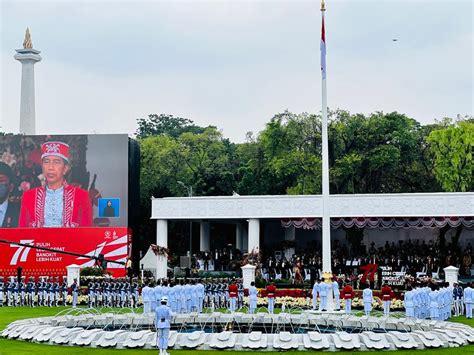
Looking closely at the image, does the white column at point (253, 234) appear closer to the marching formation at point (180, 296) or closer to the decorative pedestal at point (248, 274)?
the decorative pedestal at point (248, 274)

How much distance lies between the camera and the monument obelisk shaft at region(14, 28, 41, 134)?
6962cm

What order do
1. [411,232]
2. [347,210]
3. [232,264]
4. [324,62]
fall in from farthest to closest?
[411,232], [232,264], [347,210], [324,62]

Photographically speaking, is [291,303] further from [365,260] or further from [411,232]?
[411,232]

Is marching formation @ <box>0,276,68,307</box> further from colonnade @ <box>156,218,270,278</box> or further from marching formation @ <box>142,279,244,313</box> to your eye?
colonnade @ <box>156,218,270,278</box>

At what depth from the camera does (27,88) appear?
231ft

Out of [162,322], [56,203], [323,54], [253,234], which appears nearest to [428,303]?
[323,54]

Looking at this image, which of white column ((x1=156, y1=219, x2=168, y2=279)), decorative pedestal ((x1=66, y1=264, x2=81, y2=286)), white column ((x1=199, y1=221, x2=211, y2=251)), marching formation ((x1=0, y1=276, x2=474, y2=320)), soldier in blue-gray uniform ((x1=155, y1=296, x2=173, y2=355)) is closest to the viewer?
soldier in blue-gray uniform ((x1=155, y1=296, x2=173, y2=355))

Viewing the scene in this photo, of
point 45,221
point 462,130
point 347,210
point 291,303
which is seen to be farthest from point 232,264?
point 462,130

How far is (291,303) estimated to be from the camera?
1378 inches

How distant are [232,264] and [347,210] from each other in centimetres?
746

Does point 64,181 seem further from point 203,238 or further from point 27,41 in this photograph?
point 27,41

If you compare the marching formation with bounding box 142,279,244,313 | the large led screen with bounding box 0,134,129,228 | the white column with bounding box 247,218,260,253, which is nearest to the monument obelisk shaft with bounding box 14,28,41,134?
the large led screen with bounding box 0,134,129,228

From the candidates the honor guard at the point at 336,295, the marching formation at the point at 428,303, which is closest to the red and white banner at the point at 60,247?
the honor guard at the point at 336,295

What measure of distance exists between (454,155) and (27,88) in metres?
33.7
